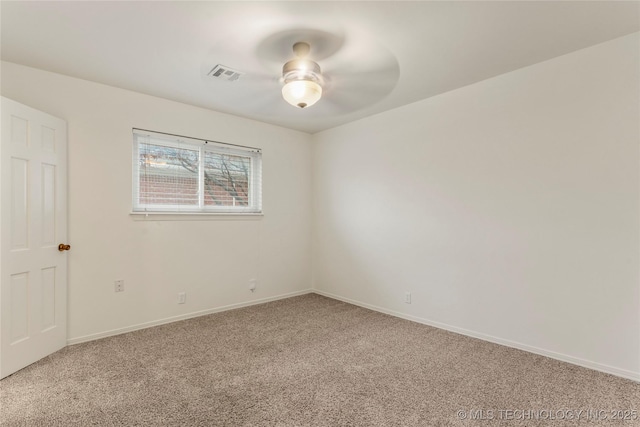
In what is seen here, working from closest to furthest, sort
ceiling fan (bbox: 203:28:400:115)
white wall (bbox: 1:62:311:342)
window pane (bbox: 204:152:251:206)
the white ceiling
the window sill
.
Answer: the white ceiling → ceiling fan (bbox: 203:28:400:115) → white wall (bbox: 1:62:311:342) → the window sill → window pane (bbox: 204:152:251:206)

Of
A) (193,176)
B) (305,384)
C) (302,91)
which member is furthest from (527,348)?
(193,176)

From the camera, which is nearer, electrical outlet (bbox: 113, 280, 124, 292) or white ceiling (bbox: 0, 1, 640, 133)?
white ceiling (bbox: 0, 1, 640, 133)

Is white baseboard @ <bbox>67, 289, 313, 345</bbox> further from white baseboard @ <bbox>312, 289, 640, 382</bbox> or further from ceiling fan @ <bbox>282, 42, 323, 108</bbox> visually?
ceiling fan @ <bbox>282, 42, 323, 108</bbox>

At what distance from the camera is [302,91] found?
2.19 m

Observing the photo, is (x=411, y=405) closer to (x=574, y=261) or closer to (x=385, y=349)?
(x=385, y=349)

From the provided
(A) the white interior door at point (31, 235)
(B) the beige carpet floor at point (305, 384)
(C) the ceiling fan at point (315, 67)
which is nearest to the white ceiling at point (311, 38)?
(C) the ceiling fan at point (315, 67)

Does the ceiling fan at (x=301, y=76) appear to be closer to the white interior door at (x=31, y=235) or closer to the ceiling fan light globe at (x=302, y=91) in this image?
the ceiling fan light globe at (x=302, y=91)

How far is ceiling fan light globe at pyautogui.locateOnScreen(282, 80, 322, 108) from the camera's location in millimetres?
2174

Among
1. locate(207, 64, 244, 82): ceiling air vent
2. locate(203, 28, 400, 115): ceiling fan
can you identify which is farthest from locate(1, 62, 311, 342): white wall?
locate(203, 28, 400, 115): ceiling fan

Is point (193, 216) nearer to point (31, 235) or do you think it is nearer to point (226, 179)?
point (226, 179)

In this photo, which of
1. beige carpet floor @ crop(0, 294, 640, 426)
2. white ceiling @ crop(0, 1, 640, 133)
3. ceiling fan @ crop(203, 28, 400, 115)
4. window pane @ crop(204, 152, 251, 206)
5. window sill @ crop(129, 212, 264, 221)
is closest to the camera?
beige carpet floor @ crop(0, 294, 640, 426)

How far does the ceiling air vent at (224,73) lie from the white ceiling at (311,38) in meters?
0.06

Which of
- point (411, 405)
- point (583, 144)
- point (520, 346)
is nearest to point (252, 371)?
point (411, 405)

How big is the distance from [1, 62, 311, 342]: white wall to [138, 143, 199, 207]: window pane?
0.18 m
